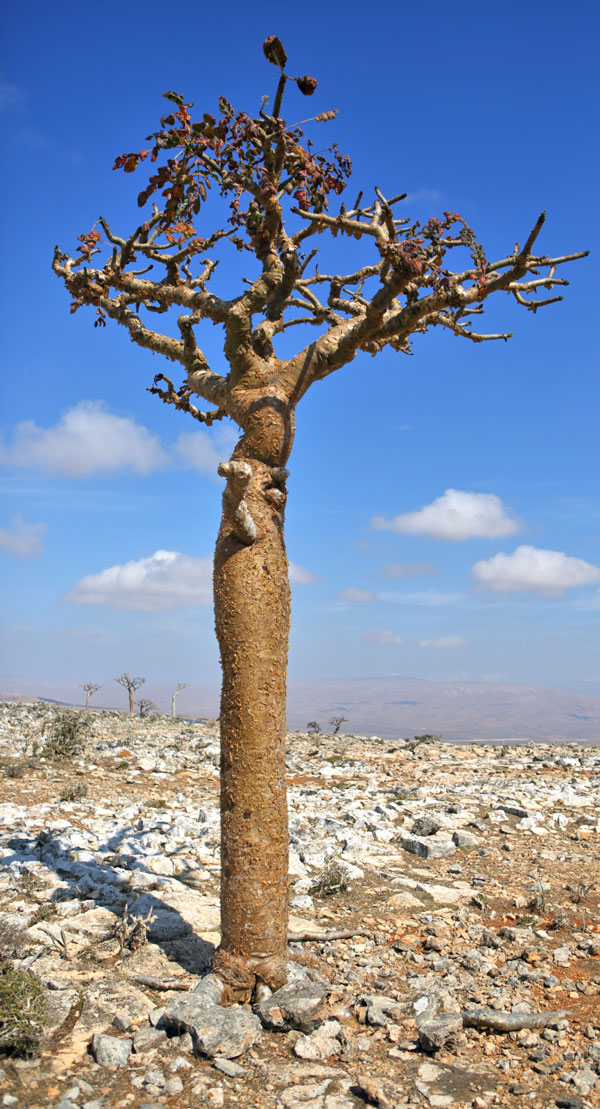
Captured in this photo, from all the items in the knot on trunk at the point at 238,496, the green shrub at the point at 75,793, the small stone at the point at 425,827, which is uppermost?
the knot on trunk at the point at 238,496

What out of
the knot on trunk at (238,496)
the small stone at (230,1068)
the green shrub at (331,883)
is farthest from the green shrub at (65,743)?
the small stone at (230,1068)

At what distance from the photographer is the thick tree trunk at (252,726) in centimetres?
501

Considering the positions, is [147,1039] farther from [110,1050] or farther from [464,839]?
[464,839]

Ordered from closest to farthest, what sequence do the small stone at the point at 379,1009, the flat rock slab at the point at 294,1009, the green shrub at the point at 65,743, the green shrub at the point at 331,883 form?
the flat rock slab at the point at 294,1009, the small stone at the point at 379,1009, the green shrub at the point at 331,883, the green shrub at the point at 65,743

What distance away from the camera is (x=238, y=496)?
5.13m

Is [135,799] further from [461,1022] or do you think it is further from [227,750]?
[461,1022]

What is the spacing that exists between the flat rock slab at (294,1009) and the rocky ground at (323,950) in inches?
0.5

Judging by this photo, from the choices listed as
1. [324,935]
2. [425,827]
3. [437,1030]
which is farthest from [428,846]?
[437,1030]

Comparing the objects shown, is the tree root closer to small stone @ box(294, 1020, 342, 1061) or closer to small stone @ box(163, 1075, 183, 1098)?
small stone @ box(294, 1020, 342, 1061)

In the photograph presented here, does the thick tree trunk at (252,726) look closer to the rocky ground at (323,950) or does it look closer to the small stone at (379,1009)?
the rocky ground at (323,950)

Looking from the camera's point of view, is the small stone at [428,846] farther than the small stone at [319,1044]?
Yes

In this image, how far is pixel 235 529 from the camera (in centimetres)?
516

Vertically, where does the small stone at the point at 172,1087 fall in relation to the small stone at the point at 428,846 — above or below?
below

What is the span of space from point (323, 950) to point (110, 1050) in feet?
7.18
